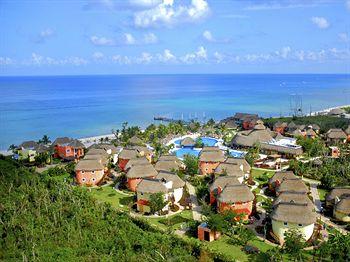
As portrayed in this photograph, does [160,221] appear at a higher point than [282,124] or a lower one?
lower

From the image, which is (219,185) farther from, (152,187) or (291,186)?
(291,186)

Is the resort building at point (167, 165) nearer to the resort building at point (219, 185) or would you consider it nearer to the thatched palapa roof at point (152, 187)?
the thatched palapa roof at point (152, 187)

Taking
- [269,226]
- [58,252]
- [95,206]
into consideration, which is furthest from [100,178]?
[269,226]

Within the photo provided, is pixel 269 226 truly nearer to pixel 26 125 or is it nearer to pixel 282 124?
pixel 282 124

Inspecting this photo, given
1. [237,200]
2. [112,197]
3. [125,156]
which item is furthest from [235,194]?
[125,156]

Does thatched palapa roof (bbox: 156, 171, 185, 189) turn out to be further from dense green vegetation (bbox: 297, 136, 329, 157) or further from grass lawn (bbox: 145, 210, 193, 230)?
dense green vegetation (bbox: 297, 136, 329, 157)

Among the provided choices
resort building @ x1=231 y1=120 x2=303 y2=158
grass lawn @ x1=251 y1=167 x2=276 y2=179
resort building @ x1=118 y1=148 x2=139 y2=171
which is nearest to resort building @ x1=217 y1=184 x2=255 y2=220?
grass lawn @ x1=251 y1=167 x2=276 y2=179
